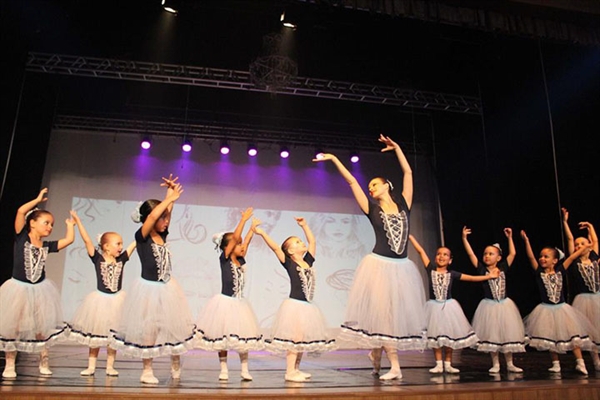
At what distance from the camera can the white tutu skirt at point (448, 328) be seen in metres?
4.38

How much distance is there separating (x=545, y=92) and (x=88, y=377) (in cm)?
673

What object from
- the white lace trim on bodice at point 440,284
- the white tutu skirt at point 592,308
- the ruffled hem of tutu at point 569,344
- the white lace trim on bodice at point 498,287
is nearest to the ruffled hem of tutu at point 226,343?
the white lace trim on bodice at point 440,284

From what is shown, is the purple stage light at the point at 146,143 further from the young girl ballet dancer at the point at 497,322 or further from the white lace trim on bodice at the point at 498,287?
the white lace trim on bodice at the point at 498,287

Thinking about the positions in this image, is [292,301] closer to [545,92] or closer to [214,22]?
[214,22]

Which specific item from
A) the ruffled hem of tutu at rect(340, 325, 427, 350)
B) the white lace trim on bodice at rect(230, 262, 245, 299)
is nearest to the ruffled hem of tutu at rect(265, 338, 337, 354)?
the ruffled hem of tutu at rect(340, 325, 427, 350)

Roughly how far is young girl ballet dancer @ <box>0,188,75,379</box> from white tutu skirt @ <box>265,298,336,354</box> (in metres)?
1.69

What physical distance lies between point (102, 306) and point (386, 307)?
2397 millimetres

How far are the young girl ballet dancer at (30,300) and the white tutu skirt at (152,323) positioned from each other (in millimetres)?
746

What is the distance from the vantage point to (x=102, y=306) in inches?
162

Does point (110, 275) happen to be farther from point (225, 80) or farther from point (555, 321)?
point (555, 321)

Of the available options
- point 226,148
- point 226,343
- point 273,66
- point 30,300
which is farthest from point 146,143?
point 226,343

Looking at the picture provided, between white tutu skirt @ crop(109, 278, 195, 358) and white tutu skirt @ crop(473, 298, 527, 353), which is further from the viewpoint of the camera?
white tutu skirt @ crop(473, 298, 527, 353)

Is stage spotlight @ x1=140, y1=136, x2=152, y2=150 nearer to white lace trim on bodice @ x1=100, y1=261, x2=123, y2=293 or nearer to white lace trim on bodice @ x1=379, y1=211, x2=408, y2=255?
white lace trim on bodice @ x1=100, y1=261, x2=123, y2=293

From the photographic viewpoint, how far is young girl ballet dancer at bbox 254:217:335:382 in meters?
3.58
